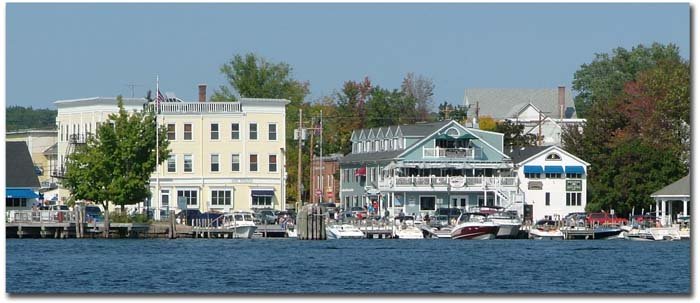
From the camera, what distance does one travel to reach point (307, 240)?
8488cm

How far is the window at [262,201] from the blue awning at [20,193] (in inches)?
843

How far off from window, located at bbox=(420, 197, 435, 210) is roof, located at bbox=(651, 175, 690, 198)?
1753cm

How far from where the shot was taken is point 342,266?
61156 mm

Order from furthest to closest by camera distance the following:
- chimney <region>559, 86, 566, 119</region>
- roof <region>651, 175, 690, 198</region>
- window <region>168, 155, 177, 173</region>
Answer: chimney <region>559, 86, 566, 119</region> → window <region>168, 155, 177, 173</region> → roof <region>651, 175, 690, 198</region>

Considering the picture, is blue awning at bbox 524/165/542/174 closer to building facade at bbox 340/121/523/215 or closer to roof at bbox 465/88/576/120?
building facade at bbox 340/121/523/215

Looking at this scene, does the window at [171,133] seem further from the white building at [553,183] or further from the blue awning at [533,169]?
the blue awning at [533,169]

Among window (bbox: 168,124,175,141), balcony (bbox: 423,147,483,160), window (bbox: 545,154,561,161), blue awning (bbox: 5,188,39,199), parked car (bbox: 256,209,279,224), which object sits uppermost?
window (bbox: 168,124,175,141)

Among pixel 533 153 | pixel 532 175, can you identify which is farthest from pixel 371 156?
pixel 532 175

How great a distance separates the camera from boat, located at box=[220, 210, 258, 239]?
290 feet

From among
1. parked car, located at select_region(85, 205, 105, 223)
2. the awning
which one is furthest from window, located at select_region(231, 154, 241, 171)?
parked car, located at select_region(85, 205, 105, 223)

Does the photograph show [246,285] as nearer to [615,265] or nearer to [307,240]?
[615,265]

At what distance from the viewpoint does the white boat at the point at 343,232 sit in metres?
87.9

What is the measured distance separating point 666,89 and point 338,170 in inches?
1182

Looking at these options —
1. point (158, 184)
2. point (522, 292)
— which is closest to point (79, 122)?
point (158, 184)
